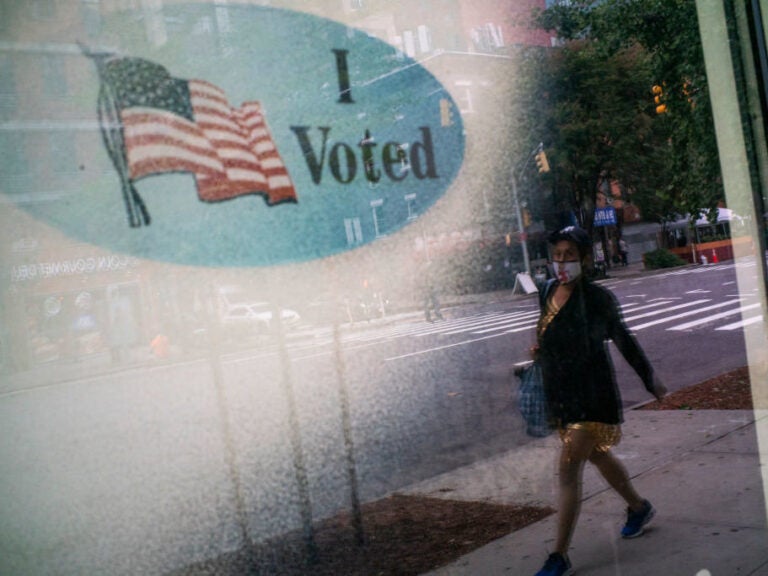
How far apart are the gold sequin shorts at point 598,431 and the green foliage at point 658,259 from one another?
76.5 inches

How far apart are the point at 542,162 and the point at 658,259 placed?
1.41m

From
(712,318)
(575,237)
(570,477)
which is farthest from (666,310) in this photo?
(575,237)

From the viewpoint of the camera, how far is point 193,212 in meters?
3.27

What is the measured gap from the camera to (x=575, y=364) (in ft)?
10.4

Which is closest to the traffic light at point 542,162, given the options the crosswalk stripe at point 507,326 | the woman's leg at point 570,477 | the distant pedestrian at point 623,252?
the distant pedestrian at point 623,252

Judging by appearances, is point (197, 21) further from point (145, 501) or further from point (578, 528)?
point (145, 501)

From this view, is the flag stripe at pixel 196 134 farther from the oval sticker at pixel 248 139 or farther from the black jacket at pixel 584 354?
the black jacket at pixel 584 354

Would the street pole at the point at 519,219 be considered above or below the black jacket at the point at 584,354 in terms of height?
above

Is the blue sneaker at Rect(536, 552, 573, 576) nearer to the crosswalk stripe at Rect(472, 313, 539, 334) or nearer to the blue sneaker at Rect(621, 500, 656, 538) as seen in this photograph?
the blue sneaker at Rect(621, 500, 656, 538)

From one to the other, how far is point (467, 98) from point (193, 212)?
2.02 meters

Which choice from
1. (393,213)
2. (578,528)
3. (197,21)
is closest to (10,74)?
(197,21)

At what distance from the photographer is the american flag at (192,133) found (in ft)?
9.52

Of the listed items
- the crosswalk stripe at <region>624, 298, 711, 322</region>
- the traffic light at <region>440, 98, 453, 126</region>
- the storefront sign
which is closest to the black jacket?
the traffic light at <region>440, 98, 453, 126</region>

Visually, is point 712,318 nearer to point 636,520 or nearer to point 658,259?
point 658,259
